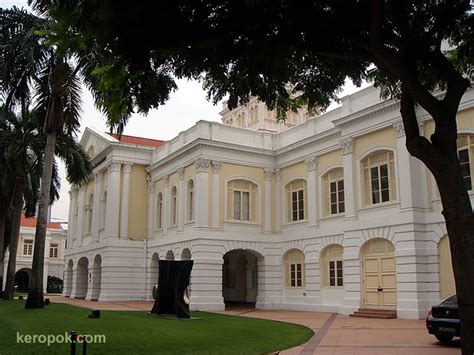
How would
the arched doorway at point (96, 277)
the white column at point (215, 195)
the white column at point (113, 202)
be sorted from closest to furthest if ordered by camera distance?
1. the white column at point (215, 195)
2. the white column at point (113, 202)
3. the arched doorway at point (96, 277)

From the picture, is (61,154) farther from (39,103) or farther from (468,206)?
(468,206)

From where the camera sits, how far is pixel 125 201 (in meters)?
33.9

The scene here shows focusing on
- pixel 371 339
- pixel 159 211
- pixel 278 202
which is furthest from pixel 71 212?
pixel 371 339

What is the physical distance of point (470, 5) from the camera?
8.34 metres

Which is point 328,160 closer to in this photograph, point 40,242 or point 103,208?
point 40,242

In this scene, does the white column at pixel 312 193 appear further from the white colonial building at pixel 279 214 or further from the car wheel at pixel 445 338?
the car wheel at pixel 445 338

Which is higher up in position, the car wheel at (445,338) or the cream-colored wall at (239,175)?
the cream-colored wall at (239,175)

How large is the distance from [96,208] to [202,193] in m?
11.7

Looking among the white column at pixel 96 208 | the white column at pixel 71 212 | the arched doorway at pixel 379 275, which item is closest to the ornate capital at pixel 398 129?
the arched doorway at pixel 379 275

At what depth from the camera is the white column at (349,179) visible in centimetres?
2334

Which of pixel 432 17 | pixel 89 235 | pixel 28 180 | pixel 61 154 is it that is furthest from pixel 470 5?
pixel 89 235

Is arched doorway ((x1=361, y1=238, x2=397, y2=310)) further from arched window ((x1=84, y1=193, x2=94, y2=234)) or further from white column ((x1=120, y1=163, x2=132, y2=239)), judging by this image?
arched window ((x1=84, y1=193, x2=94, y2=234))

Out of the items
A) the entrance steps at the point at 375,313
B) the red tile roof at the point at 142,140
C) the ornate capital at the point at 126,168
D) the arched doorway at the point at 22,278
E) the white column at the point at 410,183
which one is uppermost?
the red tile roof at the point at 142,140

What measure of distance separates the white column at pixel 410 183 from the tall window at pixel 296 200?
23.6ft
